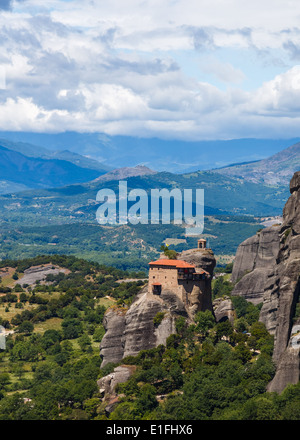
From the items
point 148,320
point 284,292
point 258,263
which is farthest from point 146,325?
point 258,263

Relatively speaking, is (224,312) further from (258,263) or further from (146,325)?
(258,263)

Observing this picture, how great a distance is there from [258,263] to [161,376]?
41.6 metres

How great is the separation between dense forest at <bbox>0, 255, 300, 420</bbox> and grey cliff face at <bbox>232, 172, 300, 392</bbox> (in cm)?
189

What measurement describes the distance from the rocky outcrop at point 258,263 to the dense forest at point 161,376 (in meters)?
3.31

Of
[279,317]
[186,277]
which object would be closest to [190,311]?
[186,277]

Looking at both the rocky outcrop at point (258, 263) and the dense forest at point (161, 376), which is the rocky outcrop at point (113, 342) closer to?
the dense forest at point (161, 376)

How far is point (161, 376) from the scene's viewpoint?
8200cm

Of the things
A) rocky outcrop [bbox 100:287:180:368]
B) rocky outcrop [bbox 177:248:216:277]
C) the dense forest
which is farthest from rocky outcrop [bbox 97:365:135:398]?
rocky outcrop [bbox 177:248:216:277]

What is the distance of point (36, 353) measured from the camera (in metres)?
114

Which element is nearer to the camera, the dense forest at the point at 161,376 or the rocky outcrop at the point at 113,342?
the dense forest at the point at 161,376

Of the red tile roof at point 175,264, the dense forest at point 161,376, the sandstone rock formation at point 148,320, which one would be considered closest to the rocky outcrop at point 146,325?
the sandstone rock formation at point 148,320

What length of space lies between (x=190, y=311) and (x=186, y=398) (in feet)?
52.3

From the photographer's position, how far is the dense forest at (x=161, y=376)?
74562 mm

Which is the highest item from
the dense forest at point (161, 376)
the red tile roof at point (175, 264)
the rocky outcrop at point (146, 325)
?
the red tile roof at point (175, 264)
